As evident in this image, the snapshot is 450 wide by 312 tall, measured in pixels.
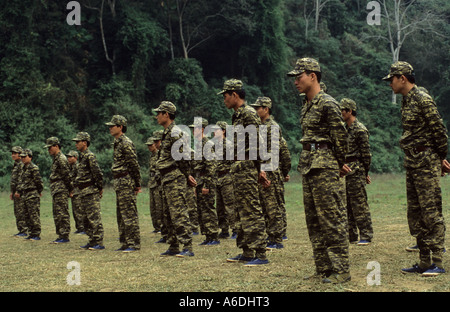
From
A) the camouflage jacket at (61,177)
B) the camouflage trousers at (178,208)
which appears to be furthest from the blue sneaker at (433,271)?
the camouflage jacket at (61,177)

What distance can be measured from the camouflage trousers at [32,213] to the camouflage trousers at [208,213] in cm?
373

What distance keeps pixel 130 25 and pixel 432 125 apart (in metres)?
25.5

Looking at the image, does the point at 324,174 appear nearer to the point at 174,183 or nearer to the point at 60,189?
the point at 174,183

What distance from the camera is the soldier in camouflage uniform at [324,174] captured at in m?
5.52

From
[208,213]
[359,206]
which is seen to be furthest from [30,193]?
[359,206]

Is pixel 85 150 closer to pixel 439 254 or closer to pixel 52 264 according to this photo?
pixel 52 264

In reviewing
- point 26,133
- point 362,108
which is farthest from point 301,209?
point 362,108

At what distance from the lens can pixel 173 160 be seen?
8094 millimetres

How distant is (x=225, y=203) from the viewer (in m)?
10.2

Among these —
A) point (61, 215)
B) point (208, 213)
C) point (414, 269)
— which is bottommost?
point (414, 269)

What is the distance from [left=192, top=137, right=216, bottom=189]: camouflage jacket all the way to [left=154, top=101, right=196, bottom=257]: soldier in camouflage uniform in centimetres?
226

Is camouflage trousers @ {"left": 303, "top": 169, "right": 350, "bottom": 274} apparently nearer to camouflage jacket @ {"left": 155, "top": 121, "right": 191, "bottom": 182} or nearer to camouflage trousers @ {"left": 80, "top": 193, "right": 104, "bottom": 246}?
camouflage jacket @ {"left": 155, "top": 121, "right": 191, "bottom": 182}

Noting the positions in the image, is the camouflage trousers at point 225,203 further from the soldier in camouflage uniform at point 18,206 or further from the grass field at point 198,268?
the soldier in camouflage uniform at point 18,206

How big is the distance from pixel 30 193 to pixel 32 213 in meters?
0.48
